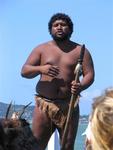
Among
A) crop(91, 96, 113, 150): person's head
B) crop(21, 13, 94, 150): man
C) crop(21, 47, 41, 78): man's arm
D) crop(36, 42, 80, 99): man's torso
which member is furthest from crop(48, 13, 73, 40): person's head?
crop(91, 96, 113, 150): person's head

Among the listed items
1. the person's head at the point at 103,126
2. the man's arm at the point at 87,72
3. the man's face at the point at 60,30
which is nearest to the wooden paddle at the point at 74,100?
the man's arm at the point at 87,72

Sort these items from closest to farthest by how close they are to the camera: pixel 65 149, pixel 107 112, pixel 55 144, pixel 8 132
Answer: pixel 107 112 < pixel 8 132 < pixel 65 149 < pixel 55 144

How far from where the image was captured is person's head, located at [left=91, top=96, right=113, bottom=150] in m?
1.87

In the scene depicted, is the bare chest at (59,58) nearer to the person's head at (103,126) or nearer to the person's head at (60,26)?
the person's head at (60,26)

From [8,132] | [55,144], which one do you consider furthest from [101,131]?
[55,144]

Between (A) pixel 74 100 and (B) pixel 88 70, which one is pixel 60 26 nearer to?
(B) pixel 88 70

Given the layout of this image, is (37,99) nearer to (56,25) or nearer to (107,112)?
(56,25)

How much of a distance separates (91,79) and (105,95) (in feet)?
9.55

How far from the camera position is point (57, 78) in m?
4.86

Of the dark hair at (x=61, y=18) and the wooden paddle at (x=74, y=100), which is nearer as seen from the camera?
the wooden paddle at (x=74, y=100)

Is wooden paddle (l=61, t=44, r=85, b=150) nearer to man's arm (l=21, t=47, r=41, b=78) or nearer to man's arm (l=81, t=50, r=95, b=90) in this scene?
man's arm (l=81, t=50, r=95, b=90)

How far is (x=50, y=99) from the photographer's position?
4.92m

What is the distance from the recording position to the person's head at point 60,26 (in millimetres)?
4945

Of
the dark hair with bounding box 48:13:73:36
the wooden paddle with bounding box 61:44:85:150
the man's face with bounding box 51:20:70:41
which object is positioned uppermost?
the dark hair with bounding box 48:13:73:36
